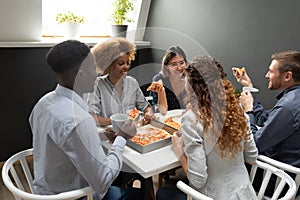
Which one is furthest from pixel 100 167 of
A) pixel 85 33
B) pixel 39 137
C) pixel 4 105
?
pixel 85 33

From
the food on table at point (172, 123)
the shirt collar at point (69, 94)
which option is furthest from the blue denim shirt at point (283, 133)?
the shirt collar at point (69, 94)

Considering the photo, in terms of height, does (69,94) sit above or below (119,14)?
below

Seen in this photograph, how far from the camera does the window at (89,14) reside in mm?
2676

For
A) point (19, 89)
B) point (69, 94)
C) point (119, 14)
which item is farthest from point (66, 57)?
point (119, 14)

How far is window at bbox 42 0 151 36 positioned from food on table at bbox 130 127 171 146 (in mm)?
1722

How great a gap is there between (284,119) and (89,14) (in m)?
2.19

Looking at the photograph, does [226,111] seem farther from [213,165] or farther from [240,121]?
[213,165]

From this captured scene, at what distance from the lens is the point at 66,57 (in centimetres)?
109

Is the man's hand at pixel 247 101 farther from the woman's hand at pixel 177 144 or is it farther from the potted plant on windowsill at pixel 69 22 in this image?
the potted plant on windowsill at pixel 69 22

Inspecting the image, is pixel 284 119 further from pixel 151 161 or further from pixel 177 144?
pixel 151 161

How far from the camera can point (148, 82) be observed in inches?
86.2

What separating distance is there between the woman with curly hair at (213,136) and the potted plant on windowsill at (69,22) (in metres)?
1.74

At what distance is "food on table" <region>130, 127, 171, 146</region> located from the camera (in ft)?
4.32

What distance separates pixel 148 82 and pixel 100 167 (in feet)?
3.97
